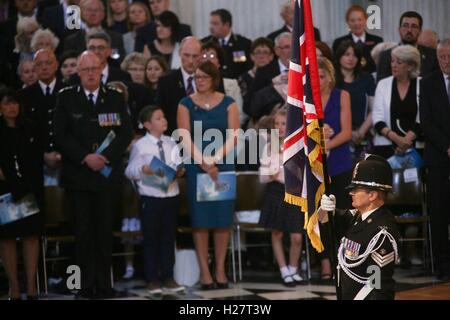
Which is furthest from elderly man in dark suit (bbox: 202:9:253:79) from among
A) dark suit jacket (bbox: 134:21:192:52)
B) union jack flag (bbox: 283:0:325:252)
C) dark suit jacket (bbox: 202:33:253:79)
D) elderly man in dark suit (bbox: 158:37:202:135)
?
union jack flag (bbox: 283:0:325:252)

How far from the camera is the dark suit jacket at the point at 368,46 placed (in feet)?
32.6

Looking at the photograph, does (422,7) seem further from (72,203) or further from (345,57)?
(72,203)

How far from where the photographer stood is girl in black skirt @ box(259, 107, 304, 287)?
9.00 metres

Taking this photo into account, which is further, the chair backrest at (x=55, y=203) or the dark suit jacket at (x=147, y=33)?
the dark suit jacket at (x=147, y=33)

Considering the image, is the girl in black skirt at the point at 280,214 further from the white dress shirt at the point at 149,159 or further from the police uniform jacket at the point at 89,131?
the police uniform jacket at the point at 89,131

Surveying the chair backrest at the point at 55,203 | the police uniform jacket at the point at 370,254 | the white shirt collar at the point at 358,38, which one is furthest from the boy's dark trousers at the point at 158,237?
the police uniform jacket at the point at 370,254

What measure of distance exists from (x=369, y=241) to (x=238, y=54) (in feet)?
14.6

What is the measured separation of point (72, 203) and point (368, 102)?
294 cm

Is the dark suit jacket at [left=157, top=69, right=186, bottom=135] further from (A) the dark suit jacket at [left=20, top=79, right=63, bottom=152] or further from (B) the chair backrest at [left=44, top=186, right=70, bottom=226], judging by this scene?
(B) the chair backrest at [left=44, top=186, right=70, bottom=226]

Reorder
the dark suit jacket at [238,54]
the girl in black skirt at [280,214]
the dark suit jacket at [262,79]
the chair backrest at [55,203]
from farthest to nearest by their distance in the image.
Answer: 1. the dark suit jacket at [238,54]
2. the dark suit jacket at [262,79]
3. the chair backrest at [55,203]
4. the girl in black skirt at [280,214]

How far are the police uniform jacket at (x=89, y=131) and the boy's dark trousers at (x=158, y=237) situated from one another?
37 cm

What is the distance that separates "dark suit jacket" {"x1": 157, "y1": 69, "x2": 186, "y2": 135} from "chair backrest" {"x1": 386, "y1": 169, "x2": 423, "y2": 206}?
2017mm

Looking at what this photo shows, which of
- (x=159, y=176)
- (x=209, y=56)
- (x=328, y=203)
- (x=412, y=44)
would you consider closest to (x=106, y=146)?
(x=159, y=176)
